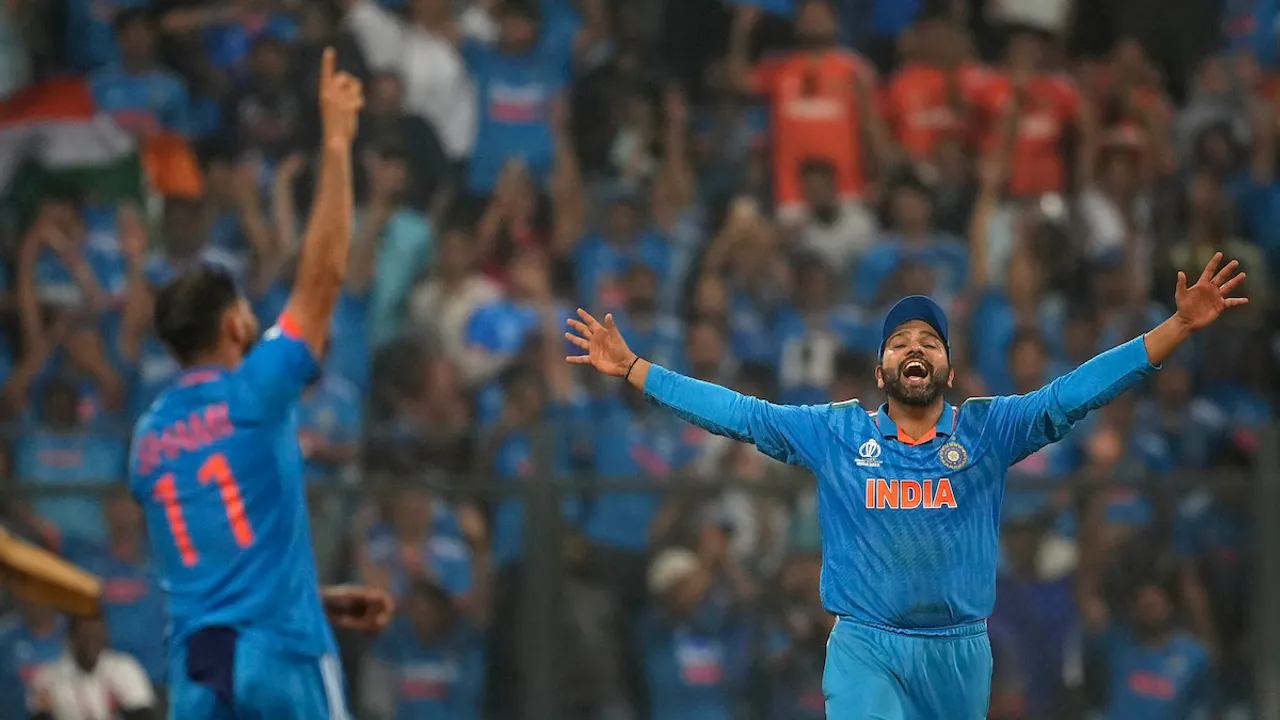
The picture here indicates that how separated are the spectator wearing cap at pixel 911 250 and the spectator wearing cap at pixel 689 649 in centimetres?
291

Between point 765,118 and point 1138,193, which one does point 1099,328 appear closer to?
point 1138,193

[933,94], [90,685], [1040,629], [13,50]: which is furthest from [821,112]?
[90,685]

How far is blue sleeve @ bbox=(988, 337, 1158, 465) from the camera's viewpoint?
5773mm

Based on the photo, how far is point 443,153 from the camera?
13.0 metres

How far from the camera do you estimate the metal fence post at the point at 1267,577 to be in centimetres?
1000

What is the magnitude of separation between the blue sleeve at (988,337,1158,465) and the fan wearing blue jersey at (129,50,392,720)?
2.28 metres

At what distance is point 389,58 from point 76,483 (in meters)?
4.39

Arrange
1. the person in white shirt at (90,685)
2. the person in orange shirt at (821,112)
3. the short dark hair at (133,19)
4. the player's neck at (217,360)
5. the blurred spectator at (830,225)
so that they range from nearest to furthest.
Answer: the player's neck at (217,360) → the person in white shirt at (90,685) → the blurred spectator at (830,225) → the person in orange shirt at (821,112) → the short dark hair at (133,19)

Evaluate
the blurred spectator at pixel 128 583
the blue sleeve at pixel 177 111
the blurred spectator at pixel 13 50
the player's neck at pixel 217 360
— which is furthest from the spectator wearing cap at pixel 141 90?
the player's neck at pixel 217 360

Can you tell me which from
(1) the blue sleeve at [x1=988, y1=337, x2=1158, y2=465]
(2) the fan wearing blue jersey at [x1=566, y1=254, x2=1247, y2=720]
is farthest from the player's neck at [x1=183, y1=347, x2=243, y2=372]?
(1) the blue sleeve at [x1=988, y1=337, x2=1158, y2=465]

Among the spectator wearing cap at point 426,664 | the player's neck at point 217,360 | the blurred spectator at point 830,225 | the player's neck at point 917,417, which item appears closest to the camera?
the player's neck at point 217,360

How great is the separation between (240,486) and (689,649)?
206 inches

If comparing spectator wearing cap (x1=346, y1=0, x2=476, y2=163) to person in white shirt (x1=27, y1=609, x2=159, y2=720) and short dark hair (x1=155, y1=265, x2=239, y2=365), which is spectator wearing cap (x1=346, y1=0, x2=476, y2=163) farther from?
short dark hair (x1=155, y1=265, x2=239, y2=365)

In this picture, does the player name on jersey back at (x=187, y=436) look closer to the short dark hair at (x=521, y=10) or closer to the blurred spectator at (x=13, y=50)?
the short dark hair at (x=521, y=10)
